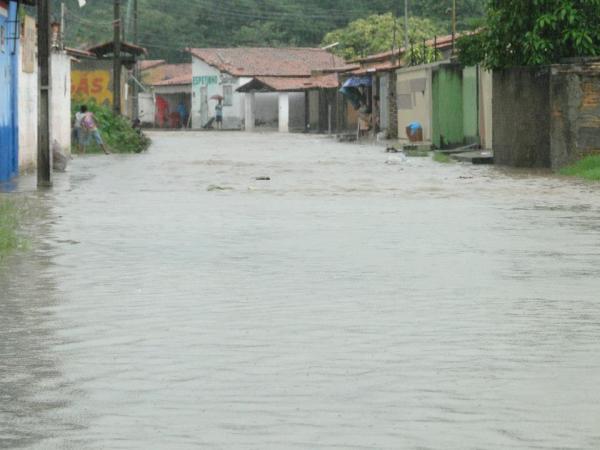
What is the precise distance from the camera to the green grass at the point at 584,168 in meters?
26.8

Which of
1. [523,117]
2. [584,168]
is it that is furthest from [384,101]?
[584,168]

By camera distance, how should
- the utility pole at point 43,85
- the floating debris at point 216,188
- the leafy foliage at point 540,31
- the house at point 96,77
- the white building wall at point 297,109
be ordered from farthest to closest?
the white building wall at point 297,109 → the house at point 96,77 → the leafy foliage at point 540,31 → the floating debris at point 216,188 → the utility pole at point 43,85

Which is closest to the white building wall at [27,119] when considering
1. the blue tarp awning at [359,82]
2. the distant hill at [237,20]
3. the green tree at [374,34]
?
the blue tarp awning at [359,82]

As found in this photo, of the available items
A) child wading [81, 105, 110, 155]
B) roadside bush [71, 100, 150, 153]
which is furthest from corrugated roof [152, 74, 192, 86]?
child wading [81, 105, 110, 155]

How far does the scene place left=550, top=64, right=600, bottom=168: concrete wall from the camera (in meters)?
27.9

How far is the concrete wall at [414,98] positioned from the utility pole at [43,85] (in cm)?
2445

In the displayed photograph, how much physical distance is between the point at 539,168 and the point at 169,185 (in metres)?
8.93

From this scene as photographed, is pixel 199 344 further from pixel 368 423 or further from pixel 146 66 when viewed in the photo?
pixel 146 66

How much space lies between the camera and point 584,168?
90.4 ft

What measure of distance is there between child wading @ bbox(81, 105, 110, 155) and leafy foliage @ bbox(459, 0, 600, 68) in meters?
13.7

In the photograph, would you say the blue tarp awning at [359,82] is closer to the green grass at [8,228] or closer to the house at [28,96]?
the house at [28,96]

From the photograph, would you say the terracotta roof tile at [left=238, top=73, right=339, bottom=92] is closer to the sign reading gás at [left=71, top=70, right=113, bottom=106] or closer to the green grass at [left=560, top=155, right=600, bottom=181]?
the sign reading gás at [left=71, top=70, right=113, bottom=106]

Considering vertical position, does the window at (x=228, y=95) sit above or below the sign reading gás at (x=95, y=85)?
above

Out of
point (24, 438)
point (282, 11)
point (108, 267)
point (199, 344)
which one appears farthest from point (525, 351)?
point (282, 11)
